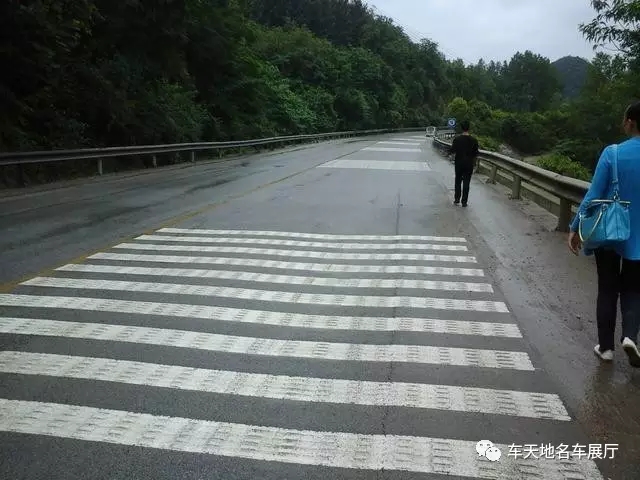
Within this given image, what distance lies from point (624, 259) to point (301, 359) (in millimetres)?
2575

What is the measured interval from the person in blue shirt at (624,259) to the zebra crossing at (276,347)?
27.9 inches

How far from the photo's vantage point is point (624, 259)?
495 cm

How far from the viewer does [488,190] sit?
59.9 ft

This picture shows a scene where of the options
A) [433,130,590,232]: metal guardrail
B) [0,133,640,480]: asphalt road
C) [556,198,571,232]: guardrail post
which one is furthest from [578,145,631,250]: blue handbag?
[556,198,571,232]: guardrail post

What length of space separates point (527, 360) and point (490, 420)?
3.99 feet

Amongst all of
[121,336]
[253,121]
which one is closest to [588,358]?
[121,336]

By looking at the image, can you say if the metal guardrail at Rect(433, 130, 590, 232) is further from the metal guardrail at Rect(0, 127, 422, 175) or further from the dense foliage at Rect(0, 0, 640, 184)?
the metal guardrail at Rect(0, 127, 422, 175)

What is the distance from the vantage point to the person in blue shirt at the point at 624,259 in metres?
4.88

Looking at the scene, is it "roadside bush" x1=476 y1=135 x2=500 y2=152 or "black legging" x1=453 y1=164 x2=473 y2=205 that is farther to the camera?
"roadside bush" x1=476 y1=135 x2=500 y2=152

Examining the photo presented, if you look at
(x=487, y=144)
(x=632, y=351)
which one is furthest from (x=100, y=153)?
(x=487, y=144)

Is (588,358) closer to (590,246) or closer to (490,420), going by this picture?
(590,246)

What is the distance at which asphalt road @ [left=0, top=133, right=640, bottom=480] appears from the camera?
3.64 meters

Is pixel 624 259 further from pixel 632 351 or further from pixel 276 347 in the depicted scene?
pixel 276 347

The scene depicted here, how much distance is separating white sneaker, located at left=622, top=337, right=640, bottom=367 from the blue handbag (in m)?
0.74
